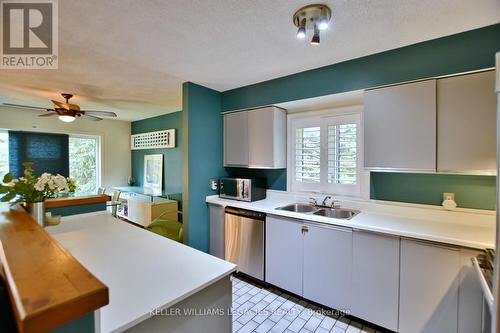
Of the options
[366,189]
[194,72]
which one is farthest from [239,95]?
[366,189]

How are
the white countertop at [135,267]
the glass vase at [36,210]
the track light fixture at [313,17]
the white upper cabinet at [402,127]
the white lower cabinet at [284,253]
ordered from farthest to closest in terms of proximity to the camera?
the white lower cabinet at [284,253] → the white upper cabinet at [402,127] → the glass vase at [36,210] → the track light fixture at [313,17] → the white countertop at [135,267]

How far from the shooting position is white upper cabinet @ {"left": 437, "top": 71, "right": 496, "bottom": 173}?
5.41ft

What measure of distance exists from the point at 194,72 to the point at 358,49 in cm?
168

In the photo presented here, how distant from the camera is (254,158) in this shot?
9.74 feet

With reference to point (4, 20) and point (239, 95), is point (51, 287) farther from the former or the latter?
point (239, 95)

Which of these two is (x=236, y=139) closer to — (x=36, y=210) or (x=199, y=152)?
(x=199, y=152)

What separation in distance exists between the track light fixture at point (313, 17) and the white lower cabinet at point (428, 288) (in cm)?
169

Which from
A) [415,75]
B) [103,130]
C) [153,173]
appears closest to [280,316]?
[415,75]

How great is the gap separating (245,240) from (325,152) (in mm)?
1425

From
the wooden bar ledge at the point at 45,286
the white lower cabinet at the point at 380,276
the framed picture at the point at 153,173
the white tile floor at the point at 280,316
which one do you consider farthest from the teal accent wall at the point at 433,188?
the framed picture at the point at 153,173

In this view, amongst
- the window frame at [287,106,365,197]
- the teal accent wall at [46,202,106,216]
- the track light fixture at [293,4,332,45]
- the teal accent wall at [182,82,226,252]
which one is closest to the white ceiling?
the track light fixture at [293,4,332,45]

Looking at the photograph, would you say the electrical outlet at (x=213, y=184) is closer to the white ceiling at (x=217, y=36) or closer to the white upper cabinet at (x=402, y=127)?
the white ceiling at (x=217, y=36)

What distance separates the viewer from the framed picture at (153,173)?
493 centimetres

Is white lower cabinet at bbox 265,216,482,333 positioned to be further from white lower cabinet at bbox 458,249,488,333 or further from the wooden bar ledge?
the wooden bar ledge
